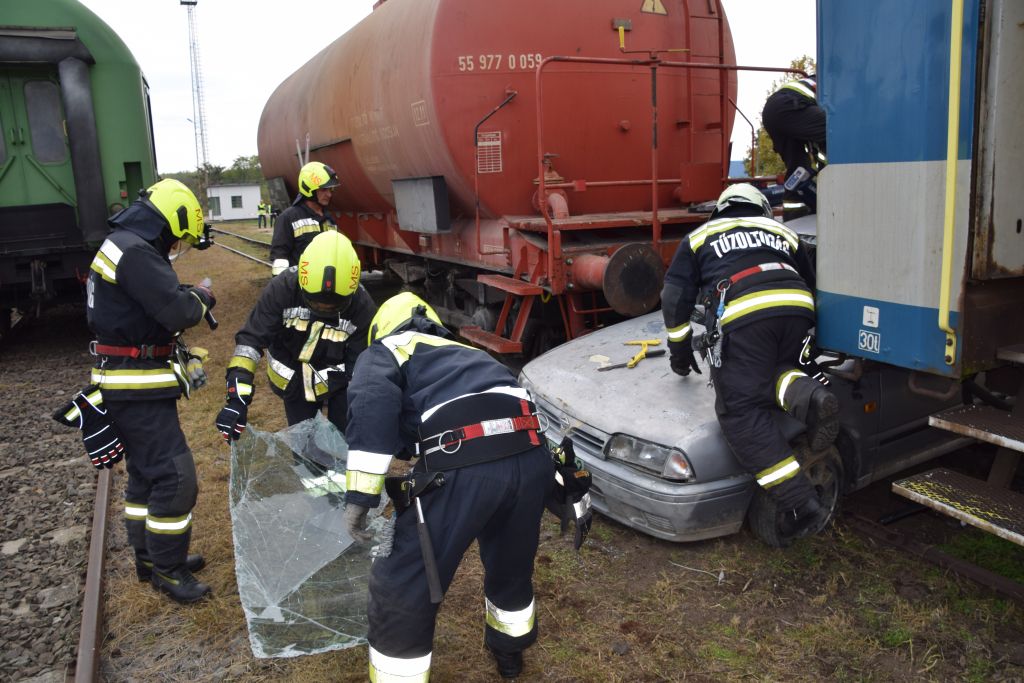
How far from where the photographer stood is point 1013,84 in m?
2.86

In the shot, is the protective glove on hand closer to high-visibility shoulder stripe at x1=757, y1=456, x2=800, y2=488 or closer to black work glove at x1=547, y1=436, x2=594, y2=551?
black work glove at x1=547, y1=436, x2=594, y2=551

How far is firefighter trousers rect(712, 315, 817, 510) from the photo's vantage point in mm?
3656

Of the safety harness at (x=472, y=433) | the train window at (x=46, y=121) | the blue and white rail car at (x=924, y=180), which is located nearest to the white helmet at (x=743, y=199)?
the blue and white rail car at (x=924, y=180)

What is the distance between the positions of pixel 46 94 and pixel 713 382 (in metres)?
9.08

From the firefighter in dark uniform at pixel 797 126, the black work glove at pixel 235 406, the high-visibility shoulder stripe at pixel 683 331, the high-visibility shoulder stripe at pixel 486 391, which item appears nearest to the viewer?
the high-visibility shoulder stripe at pixel 486 391

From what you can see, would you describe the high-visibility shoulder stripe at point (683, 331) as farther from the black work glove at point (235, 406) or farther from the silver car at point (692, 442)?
the black work glove at point (235, 406)

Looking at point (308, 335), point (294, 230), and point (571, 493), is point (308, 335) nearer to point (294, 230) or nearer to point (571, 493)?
point (571, 493)

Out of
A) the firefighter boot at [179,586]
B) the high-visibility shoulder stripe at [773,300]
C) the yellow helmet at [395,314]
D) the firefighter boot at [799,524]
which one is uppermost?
the yellow helmet at [395,314]

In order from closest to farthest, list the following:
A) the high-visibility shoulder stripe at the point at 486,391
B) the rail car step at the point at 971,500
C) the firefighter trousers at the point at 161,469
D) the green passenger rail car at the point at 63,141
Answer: the high-visibility shoulder stripe at the point at 486,391
the rail car step at the point at 971,500
the firefighter trousers at the point at 161,469
the green passenger rail car at the point at 63,141

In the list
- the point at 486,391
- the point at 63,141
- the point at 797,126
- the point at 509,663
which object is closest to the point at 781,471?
the point at 509,663

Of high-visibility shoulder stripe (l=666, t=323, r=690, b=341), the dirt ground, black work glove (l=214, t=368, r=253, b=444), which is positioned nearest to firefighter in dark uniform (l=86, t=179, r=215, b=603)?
black work glove (l=214, t=368, r=253, b=444)

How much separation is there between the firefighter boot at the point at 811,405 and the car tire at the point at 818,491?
0.14 meters

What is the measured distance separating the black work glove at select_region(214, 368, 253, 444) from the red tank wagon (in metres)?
2.67

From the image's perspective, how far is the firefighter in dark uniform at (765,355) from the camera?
365 centimetres
